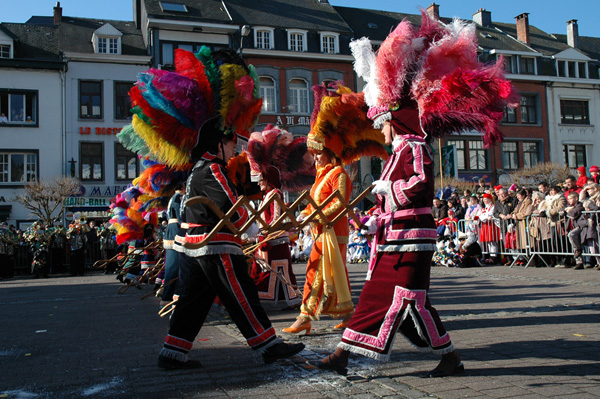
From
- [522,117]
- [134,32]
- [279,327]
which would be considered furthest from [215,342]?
[522,117]

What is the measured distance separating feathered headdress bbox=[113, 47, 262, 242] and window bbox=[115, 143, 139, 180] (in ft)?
84.3

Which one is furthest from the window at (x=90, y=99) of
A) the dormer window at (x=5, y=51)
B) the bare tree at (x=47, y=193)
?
the bare tree at (x=47, y=193)

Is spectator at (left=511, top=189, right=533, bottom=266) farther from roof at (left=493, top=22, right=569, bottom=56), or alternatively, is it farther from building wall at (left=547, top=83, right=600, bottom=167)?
roof at (left=493, top=22, right=569, bottom=56)

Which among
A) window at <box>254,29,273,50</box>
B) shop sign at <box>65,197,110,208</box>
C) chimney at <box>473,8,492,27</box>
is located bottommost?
shop sign at <box>65,197,110,208</box>

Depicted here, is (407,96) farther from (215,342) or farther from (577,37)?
(577,37)

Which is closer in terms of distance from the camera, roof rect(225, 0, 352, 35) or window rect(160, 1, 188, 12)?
window rect(160, 1, 188, 12)

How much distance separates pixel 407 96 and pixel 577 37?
4309cm

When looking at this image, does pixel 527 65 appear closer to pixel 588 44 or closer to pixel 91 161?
pixel 588 44

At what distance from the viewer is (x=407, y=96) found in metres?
4.01

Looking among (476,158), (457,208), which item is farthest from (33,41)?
(476,158)

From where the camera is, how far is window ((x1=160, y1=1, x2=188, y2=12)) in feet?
97.5

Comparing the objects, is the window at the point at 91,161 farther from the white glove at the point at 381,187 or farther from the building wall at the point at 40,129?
the white glove at the point at 381,187

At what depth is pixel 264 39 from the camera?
31.5m

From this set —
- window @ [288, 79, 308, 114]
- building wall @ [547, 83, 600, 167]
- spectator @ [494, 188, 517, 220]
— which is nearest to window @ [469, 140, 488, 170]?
building wall @ [547, 83, 600, 167]
